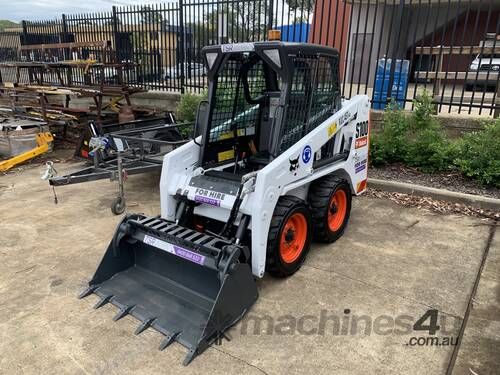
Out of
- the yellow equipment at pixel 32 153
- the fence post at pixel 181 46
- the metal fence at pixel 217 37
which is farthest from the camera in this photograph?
the fence post at pixel 181 46

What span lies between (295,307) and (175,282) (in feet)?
3.15

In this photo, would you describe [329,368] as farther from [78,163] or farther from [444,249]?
[78,163]

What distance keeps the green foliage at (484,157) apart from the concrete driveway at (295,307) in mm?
961

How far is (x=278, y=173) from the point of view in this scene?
128 inches

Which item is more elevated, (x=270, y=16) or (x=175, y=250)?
(x=270, y=16)

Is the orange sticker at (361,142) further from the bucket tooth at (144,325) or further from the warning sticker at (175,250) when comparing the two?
the bucket tooth at (144,325)

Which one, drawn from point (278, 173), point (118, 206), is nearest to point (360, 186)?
point (278, 173)

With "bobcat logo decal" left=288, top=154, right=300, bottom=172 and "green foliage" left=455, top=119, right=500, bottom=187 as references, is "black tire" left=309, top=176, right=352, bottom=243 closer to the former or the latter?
"bobcat logo decal" left=288, top=154, right=300, bottom=172

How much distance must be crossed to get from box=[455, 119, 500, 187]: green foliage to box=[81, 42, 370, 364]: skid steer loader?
6.43 feet

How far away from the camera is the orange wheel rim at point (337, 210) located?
424cm

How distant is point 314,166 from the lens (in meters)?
3.82

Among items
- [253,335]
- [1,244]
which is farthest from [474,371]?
[1,244]

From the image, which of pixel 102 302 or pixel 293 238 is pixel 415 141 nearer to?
pixel 293 238

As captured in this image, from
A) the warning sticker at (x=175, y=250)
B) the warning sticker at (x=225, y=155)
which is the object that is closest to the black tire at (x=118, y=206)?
the warning sticker at (x=225, y=155)
